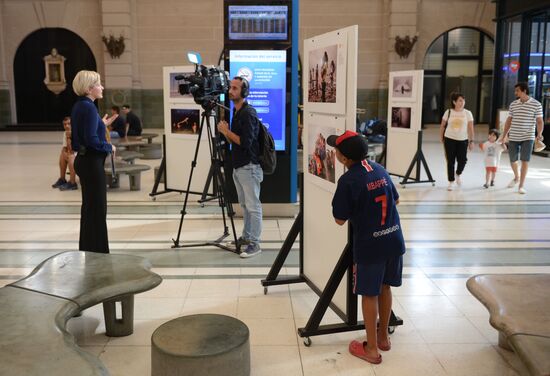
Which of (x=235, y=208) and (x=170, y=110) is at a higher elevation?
(x=170, y=110)

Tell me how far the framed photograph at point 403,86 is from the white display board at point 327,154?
17.7 ft

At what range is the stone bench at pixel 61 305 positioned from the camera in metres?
2.34

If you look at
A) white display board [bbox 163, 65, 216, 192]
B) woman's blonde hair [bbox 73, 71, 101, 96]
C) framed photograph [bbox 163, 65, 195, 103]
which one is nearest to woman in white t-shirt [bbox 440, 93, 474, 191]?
white display board [bbox 163, 65, 216, 192]

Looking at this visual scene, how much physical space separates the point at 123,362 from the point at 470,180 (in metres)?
7.66

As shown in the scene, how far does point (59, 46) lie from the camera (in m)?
20.1

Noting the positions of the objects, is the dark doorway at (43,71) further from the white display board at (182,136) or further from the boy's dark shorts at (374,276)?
the boy's dark shorts at (374,276)

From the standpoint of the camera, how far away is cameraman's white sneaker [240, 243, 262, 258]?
5.24 m

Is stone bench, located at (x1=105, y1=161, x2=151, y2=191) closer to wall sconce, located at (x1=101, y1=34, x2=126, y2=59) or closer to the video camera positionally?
the video camera

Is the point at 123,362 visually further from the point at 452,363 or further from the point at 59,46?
the point at 59,46

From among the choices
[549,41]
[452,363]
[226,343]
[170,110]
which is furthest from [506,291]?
[549,41]

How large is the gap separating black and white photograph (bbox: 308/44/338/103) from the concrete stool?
59.8 inches

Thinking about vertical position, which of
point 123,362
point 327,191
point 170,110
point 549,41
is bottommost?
point 123,362

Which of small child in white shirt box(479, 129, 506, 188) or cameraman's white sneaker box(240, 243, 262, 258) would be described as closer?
cameraman's white sneaker box(240, 243, 262, 258)

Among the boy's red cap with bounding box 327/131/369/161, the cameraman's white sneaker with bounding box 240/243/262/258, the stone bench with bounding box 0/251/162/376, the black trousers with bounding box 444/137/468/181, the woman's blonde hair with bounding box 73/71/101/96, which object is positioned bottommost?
the cameraman's white sneaker with bounding box 240/243/262/258
